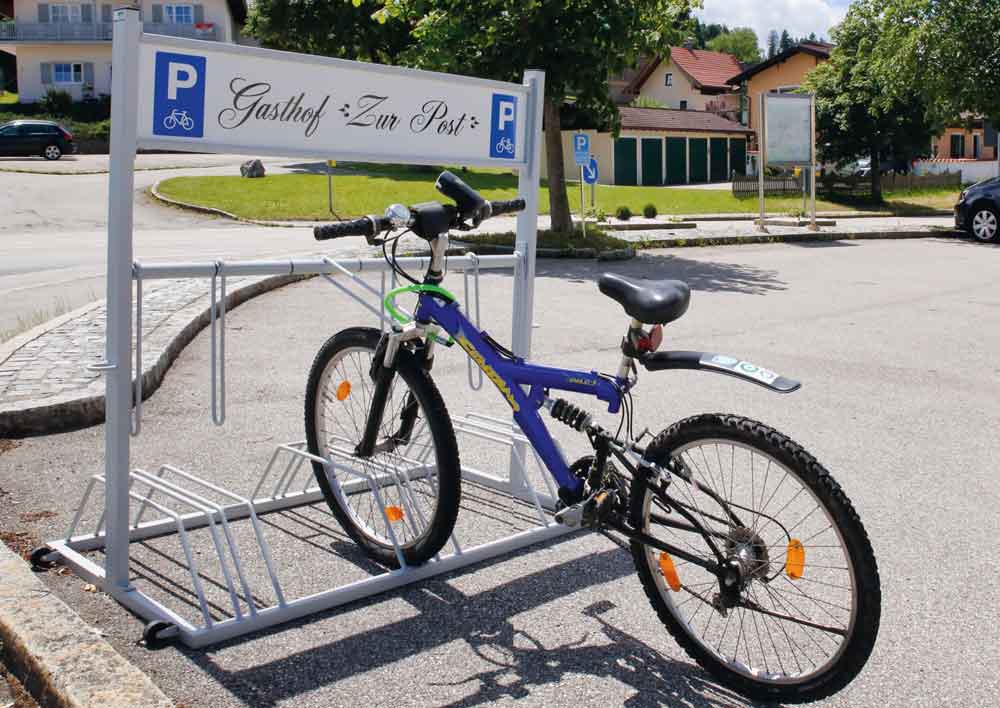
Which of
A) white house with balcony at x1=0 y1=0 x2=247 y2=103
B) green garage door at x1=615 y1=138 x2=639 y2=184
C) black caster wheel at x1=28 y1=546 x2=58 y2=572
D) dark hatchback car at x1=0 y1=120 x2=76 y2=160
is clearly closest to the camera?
black caster wheel at x1=28 y1=546 x2=58 y2=572

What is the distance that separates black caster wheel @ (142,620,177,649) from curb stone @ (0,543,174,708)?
190 millimetres

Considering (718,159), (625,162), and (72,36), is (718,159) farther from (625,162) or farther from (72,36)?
(72,36)

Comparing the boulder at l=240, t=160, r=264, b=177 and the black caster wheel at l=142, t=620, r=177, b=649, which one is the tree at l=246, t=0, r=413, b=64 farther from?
the black caster wheel at l=142, t=620, r=177, b=649

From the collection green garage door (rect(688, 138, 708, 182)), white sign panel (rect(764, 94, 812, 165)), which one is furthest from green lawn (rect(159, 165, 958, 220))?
green garage door (rect(688, 138, 708, 182))

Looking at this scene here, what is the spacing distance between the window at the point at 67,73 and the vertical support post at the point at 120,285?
67.4m

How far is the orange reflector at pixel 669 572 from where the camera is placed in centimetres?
352

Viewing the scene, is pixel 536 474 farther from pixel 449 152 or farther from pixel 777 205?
pixel 777 205

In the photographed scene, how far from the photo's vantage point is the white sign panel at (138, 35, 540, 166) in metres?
3.70

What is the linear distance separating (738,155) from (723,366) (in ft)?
198

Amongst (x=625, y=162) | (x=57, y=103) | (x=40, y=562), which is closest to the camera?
(x=40, y=562)

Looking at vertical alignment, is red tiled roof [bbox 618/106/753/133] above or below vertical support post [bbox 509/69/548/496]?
above

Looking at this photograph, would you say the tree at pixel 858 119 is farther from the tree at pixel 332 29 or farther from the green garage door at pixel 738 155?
the green garage door at pixel 738 155

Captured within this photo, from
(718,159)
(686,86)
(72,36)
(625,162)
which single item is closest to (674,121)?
(718,159)

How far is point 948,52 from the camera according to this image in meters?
24.2
